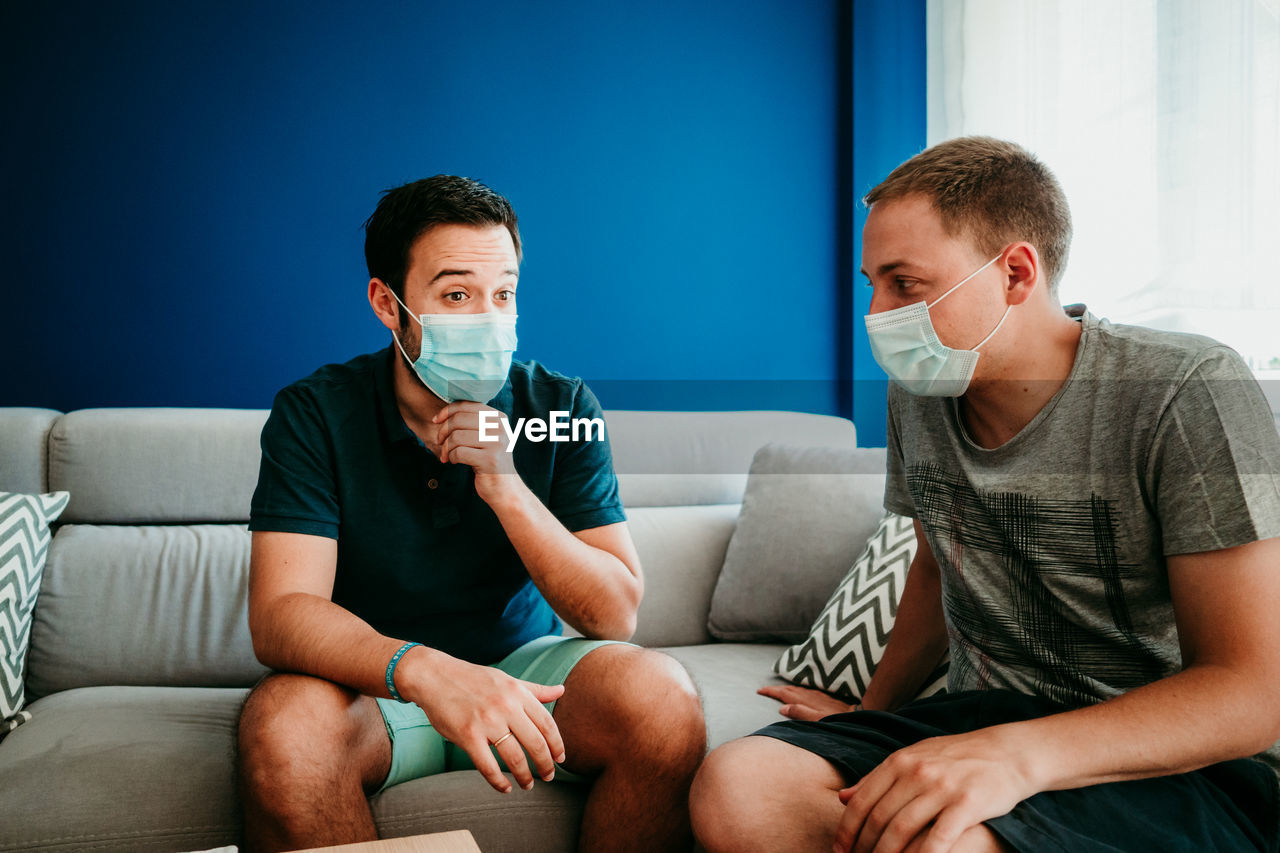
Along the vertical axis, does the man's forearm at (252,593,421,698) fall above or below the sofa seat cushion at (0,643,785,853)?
above

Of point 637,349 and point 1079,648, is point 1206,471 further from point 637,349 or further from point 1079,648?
point 637,349

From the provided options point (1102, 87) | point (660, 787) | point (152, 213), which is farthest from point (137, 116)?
point (1102, 87)

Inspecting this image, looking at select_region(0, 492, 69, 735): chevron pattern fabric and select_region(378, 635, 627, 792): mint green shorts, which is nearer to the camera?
select_region(378, 635, 627, 792): mint green shorts

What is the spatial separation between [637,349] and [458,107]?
0.83 meters

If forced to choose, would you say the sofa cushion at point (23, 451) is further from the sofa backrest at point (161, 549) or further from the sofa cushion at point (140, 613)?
the sofa cushion at point (140, 613)

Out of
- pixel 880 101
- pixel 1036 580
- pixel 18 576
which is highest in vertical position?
pixel 880 101

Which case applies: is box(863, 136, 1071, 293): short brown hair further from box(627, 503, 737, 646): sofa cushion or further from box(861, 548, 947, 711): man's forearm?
box(627, 503, 737, 646): sofa cushion

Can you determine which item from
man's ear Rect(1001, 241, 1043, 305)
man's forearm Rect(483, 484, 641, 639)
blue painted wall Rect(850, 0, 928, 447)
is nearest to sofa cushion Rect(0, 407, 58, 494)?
man's forearm Rect(483, 484, 641, 639)

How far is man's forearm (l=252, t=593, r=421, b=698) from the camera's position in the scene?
1.10 metres

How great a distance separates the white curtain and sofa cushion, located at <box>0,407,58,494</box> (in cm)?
230

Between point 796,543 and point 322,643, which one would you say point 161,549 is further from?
point 796,543

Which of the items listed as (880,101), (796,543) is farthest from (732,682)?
(880,101)

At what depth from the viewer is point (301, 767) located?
1.04 metres

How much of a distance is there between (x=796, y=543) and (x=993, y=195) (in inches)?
39.0
